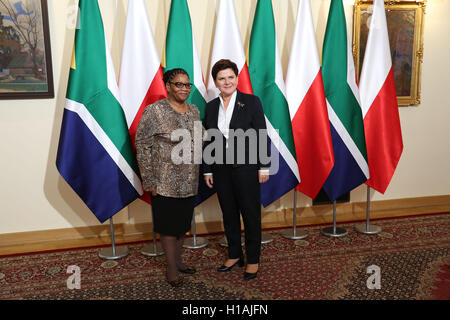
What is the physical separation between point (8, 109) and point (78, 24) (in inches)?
38.7

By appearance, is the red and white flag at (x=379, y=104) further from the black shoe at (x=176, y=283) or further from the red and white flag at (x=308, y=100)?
the black shoe at (x=176, y=283)

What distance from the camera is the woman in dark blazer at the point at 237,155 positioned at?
7.96 feet

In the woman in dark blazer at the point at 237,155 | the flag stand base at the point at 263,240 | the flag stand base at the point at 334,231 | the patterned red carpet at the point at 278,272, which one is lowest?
the patterned red carpet at the point at 278,272

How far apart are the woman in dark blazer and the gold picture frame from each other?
166cm

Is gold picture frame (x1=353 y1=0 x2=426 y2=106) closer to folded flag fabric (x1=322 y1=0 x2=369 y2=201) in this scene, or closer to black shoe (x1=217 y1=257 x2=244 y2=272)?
folded flag fabric (x1=322 y1=0 x2=369 y2=201)

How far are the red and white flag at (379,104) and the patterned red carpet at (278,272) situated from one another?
0.61m

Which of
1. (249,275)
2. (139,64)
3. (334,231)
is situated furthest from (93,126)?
(334,231)

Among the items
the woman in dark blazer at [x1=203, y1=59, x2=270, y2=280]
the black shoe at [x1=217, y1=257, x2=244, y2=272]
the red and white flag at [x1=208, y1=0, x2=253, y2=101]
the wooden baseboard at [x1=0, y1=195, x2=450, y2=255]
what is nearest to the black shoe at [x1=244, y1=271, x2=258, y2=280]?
the woman in dark blazer at [x1=203, y1=59, x2=270, y2=280]

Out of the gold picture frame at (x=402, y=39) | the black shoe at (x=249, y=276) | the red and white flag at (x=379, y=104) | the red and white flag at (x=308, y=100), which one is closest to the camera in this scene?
the black shoe at (x=249, y=276)

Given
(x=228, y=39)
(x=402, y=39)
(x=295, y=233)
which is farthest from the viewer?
(x=402, y=39)

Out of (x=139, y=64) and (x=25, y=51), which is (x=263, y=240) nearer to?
(x=139, y=64)

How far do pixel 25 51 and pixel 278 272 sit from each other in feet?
8.51

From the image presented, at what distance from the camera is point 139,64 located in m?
2.81

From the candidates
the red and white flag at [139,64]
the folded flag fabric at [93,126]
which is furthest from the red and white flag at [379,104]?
the folded flag fabric at [93,126]
